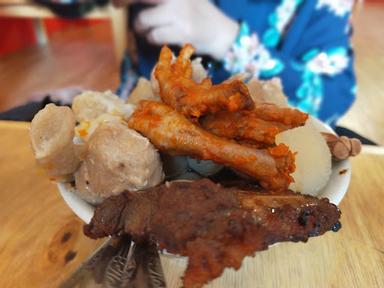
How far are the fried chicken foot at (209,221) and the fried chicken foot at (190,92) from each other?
6cm

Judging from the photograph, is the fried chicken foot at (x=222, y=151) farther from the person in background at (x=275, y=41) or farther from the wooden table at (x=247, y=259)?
the person in background at (x=275, y=41)

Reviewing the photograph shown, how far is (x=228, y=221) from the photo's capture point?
27cm

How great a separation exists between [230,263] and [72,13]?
1.48 m

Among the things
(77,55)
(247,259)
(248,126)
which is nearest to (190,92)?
(248,126)

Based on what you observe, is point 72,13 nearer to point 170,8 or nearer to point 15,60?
point 15,60

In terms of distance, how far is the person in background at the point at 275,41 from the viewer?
72 centimetres

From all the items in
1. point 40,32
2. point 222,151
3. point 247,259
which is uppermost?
point 222,151

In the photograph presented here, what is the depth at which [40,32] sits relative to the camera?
77.9 inches

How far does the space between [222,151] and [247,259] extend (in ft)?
0.39

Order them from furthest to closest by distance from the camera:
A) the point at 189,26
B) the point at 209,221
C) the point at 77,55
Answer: the point at 77,55
the point at 189,26
the point at 209,221

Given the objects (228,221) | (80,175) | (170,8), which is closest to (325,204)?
(228,221)

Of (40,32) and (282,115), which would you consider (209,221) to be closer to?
(282,115)

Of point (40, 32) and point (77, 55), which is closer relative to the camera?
point (77, 55)

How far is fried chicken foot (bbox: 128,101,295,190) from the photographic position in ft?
1.03
